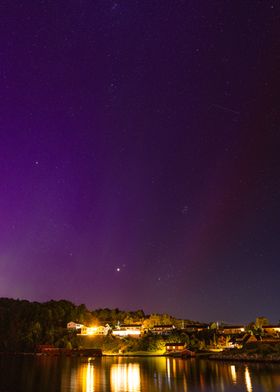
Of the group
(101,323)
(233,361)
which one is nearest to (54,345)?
(101,323)

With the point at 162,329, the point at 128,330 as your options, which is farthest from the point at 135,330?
the point at 162,329

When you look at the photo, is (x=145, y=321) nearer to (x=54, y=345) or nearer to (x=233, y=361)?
(x=54, y=345)

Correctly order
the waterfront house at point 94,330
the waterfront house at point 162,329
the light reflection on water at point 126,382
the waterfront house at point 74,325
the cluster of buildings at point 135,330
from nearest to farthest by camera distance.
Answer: the light reflection on water at point 126,382, the waterfront house at point 162,329, the cluster of buildings at point 135,330, the waterfront house at point 94,330, the waterfront house at point 74,325

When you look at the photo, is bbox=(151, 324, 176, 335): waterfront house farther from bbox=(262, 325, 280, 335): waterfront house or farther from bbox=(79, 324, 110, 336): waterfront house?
bbox=(262, 325, 280, 335): waterfront house

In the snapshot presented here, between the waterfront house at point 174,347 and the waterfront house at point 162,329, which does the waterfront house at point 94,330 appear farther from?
the waterfront house at point 174,347

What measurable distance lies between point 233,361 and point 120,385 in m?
37.5

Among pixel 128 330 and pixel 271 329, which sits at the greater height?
pixel 128 330

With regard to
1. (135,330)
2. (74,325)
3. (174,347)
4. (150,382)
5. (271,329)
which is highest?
(74,325)

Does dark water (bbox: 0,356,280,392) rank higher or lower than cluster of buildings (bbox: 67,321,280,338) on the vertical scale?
lower

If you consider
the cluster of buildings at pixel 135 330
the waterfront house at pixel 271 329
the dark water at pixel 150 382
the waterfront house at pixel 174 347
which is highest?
the cluster of buildings at pixel 135 330

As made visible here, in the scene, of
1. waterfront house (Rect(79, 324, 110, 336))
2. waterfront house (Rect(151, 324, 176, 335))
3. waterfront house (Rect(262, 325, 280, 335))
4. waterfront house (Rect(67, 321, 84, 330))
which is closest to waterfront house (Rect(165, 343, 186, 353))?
waterfront house (Rect(151, 324, 176, 335))

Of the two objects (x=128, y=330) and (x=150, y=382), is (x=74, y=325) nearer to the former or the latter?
(x=128, y=330)

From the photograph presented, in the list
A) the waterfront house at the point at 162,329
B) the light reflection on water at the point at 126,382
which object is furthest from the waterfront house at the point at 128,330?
the light reflection on water at the point at 126,382

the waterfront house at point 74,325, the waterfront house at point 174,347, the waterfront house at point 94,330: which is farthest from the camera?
the waterfront house at point 74,325
